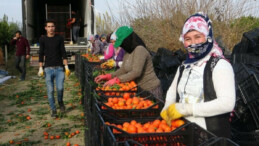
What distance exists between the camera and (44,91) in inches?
370

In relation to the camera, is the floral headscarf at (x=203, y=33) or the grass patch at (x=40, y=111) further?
the grass patch at (x=40, y=111)

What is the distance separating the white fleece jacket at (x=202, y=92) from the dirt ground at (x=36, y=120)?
9.89 feet

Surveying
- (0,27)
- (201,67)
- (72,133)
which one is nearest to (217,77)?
(201,67)

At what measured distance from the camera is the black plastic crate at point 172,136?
6.11ft

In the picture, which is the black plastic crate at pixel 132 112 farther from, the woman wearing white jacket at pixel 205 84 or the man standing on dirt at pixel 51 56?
the man standing on dirt at pixel 51 56

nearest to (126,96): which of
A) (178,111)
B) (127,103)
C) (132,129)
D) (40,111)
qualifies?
(127,103)

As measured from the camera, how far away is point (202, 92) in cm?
207

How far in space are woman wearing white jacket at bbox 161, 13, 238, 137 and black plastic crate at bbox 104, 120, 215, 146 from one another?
0.14 metres

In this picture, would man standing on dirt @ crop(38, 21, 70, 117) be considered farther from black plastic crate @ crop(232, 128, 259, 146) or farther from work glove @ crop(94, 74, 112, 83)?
black plastic crate @ crop(232, 128, 259, 146)

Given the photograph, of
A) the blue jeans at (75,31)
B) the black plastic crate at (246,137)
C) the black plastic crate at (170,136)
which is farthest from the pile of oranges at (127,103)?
the blue jeans at (75,31)

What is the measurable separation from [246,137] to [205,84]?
1.49 m

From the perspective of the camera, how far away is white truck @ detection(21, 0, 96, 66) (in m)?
12.1

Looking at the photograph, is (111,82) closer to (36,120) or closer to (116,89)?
(116,89)

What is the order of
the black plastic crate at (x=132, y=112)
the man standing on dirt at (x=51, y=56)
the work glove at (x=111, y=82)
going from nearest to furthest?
the black plastic crate at (x=132, y=112) → the work glove at (x=111, y=82) → the man standing on dirt at (x=51, y=56)
